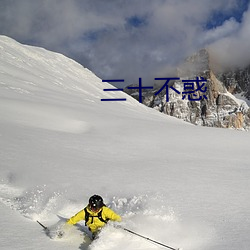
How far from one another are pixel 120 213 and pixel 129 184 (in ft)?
4.81

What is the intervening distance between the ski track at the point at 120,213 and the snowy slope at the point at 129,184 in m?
0.02

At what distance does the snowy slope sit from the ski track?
0.06 feet

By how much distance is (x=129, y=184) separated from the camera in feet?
24.7

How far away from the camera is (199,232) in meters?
5.18

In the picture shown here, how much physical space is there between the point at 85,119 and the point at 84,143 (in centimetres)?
642

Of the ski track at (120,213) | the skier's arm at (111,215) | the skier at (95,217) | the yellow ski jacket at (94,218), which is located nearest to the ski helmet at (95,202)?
the skier at (95,217)

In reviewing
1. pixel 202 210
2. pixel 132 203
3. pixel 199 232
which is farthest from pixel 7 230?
pixel 202 210

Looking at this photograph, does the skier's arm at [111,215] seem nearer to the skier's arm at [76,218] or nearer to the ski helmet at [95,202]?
the ski helmet at [95,202]

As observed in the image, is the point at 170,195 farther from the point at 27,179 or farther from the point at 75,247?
the point at 27,179

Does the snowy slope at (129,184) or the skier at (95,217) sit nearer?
the snowy slope at (129,184)

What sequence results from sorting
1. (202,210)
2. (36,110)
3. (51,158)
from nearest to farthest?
1. (202,210)
2. (51,158)
3. (36,110)

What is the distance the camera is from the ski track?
16.4 ft

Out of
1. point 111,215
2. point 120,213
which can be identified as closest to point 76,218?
point 111,215

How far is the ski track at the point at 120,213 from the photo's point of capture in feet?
16.4
